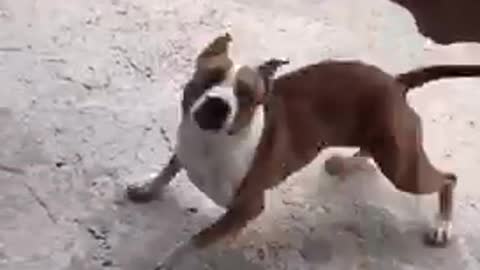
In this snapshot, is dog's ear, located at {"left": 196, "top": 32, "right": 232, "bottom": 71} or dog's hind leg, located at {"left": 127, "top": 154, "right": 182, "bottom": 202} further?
dog's hind leg, located at {"left": 127, "top": 154, "right": 182, "bottom": 202}

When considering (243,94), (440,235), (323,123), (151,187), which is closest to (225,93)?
(243,94)

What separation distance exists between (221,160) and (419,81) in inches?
12.2

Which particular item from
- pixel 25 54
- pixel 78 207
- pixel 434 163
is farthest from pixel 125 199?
pixel 434 163

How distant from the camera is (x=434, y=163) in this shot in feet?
5.32

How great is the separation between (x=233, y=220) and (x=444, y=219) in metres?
0.32

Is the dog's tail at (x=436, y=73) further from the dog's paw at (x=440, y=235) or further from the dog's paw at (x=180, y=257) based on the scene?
the dog's paw at (x=180, y=257)

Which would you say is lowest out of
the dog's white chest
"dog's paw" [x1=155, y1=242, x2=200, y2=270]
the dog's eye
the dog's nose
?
"dog's paw" [x1=155, y1=242, x2=200, y2=270]

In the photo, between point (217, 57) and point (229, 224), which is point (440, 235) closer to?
point (229, 224)

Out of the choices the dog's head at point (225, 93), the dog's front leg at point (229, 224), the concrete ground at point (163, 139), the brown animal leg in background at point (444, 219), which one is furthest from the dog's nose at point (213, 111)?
the brown animal leg in background at point (444, 219)

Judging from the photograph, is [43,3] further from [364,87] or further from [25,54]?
[364,87]

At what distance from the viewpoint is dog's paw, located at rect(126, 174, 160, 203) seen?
1520mm

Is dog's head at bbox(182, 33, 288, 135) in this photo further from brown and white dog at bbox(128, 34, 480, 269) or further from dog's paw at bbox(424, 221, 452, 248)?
dog's paw at bbox(424, 221, 452, 248)

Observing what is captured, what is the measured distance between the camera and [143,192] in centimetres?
152

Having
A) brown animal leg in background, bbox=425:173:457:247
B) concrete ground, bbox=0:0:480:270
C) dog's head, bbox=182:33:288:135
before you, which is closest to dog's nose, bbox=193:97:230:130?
dog's head, bbox=182:33:288:135
